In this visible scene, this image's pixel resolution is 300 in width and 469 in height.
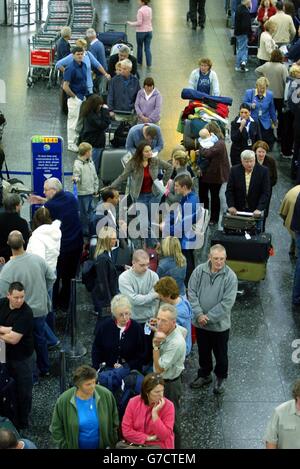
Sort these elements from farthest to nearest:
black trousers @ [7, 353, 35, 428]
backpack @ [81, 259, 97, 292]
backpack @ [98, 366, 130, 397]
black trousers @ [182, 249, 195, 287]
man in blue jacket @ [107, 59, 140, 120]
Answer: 1. man in blue jacket @ [107, 59, 140, 120]
2. black trousers @ [182, 249, 195, 287]
3. backpack @ [81, 259, 97, 292]
4. black trousers @ [7, 353, 35, 428]
5. backpack @ [98, 366, 130, 397]

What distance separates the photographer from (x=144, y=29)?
2088 cm

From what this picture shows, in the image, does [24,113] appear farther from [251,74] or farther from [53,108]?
[251,74]

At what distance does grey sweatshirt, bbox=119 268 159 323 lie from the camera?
1002 centimetres

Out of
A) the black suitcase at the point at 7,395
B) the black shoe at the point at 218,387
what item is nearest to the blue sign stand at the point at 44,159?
the black shoe at the point at 218,387

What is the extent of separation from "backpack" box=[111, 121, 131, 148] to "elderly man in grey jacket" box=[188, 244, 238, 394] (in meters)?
5.83

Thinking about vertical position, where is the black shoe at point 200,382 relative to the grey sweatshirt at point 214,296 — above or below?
below

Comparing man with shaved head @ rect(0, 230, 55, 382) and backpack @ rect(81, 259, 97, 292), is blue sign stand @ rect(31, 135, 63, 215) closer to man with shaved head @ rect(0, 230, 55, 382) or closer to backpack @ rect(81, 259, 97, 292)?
backpack @ rect(81, 259, 97, 292)

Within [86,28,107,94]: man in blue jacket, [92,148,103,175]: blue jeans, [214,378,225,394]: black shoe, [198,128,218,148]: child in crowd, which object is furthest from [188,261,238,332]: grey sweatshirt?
[86,28,107,94]: man in blue jacket

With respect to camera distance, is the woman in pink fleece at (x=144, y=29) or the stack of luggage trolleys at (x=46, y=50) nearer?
the stack of luggage trolleys at (x=46, y=50)

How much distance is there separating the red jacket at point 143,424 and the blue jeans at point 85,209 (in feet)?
16.9

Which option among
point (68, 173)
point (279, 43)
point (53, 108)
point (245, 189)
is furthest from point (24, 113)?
point (245, 189)

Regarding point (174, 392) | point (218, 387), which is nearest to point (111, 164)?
point (218, 387)

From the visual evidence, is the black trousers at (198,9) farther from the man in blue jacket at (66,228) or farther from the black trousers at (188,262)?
the man in blue jacket at (66,228)

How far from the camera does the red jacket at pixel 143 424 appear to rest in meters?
8.25
